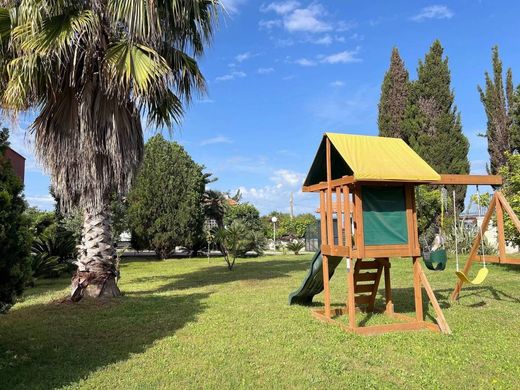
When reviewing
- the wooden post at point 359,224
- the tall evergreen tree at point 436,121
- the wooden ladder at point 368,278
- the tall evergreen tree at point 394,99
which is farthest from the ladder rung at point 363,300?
the tall evergreen tree at point 394,99

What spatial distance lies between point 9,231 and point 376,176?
445 cm

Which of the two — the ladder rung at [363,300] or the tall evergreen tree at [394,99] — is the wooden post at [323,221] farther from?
the tall evergreen tree at [394,99]

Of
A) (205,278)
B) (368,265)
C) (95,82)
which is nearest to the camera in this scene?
(368,265)

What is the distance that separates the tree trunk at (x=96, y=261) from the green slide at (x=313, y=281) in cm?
399

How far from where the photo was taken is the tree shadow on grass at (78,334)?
430 centimetres

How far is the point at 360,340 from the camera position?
217 inches

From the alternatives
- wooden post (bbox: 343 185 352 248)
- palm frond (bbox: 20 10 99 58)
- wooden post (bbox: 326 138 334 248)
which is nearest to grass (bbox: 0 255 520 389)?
wooden post (bbox: 343 185 352 248)

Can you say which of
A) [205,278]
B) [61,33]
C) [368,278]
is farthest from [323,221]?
[205,278]

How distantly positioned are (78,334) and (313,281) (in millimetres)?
3944

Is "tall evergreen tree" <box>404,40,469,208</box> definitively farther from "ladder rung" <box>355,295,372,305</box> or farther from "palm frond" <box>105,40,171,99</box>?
"palm frond" <box>105,40,171,99</box>

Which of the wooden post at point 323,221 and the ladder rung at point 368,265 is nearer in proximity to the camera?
the ladder rung at point 368,265

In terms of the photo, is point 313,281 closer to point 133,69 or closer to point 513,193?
point 133,69

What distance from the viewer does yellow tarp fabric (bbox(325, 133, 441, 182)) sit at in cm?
580

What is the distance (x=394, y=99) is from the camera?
2684 cm
